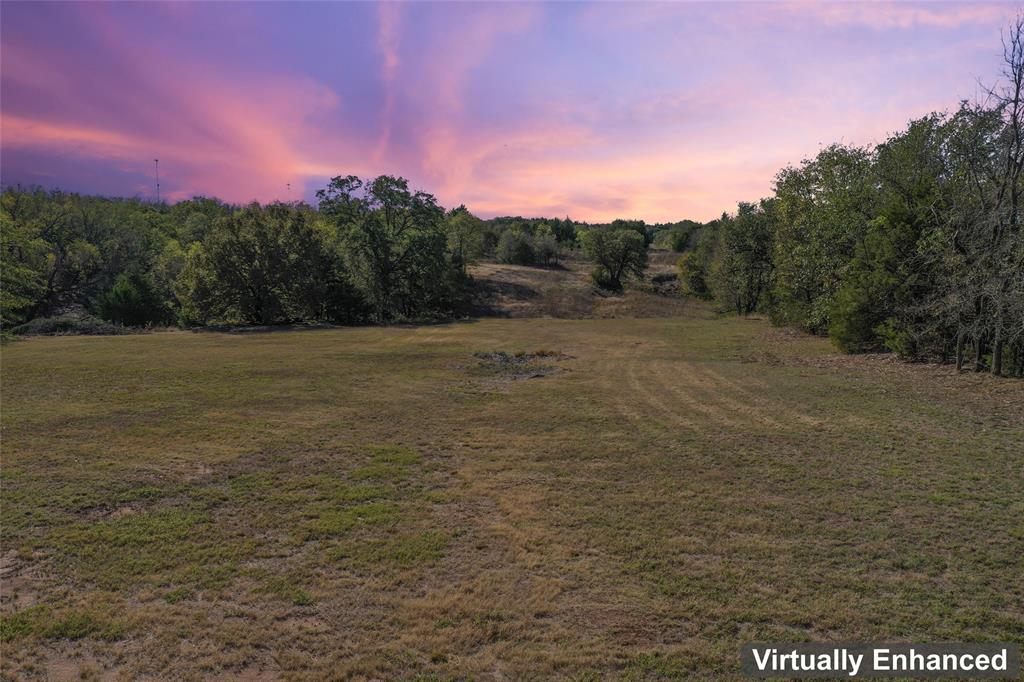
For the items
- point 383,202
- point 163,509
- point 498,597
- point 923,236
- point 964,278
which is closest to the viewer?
point 498,597

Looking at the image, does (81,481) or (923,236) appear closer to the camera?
(81,481)

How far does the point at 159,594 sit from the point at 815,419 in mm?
16340

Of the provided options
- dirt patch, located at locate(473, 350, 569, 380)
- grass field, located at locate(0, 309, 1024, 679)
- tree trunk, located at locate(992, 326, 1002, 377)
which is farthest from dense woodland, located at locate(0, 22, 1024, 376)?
dirt patch, located at locate(473, 350, 569, 380)

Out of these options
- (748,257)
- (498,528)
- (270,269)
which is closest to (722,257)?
(748,257)

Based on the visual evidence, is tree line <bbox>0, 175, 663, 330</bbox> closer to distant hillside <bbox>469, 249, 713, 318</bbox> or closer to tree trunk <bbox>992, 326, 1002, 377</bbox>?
distant hillside <bbox>469, 249, 713, 318</bbox>

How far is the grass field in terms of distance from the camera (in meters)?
6.27

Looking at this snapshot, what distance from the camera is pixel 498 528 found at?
9164mm

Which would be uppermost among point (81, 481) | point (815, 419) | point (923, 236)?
point (923, 236)

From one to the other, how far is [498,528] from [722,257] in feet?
188

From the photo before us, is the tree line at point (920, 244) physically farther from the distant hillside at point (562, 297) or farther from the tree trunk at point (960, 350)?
the distant hillside at point (562, 297)

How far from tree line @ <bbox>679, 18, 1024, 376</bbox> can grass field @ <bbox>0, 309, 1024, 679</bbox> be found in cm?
361

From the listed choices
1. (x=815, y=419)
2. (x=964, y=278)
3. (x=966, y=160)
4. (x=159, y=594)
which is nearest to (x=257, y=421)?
(x=159, y=594)

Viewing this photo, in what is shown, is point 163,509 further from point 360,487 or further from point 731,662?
point 731,662

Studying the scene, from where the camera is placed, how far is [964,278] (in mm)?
20344
